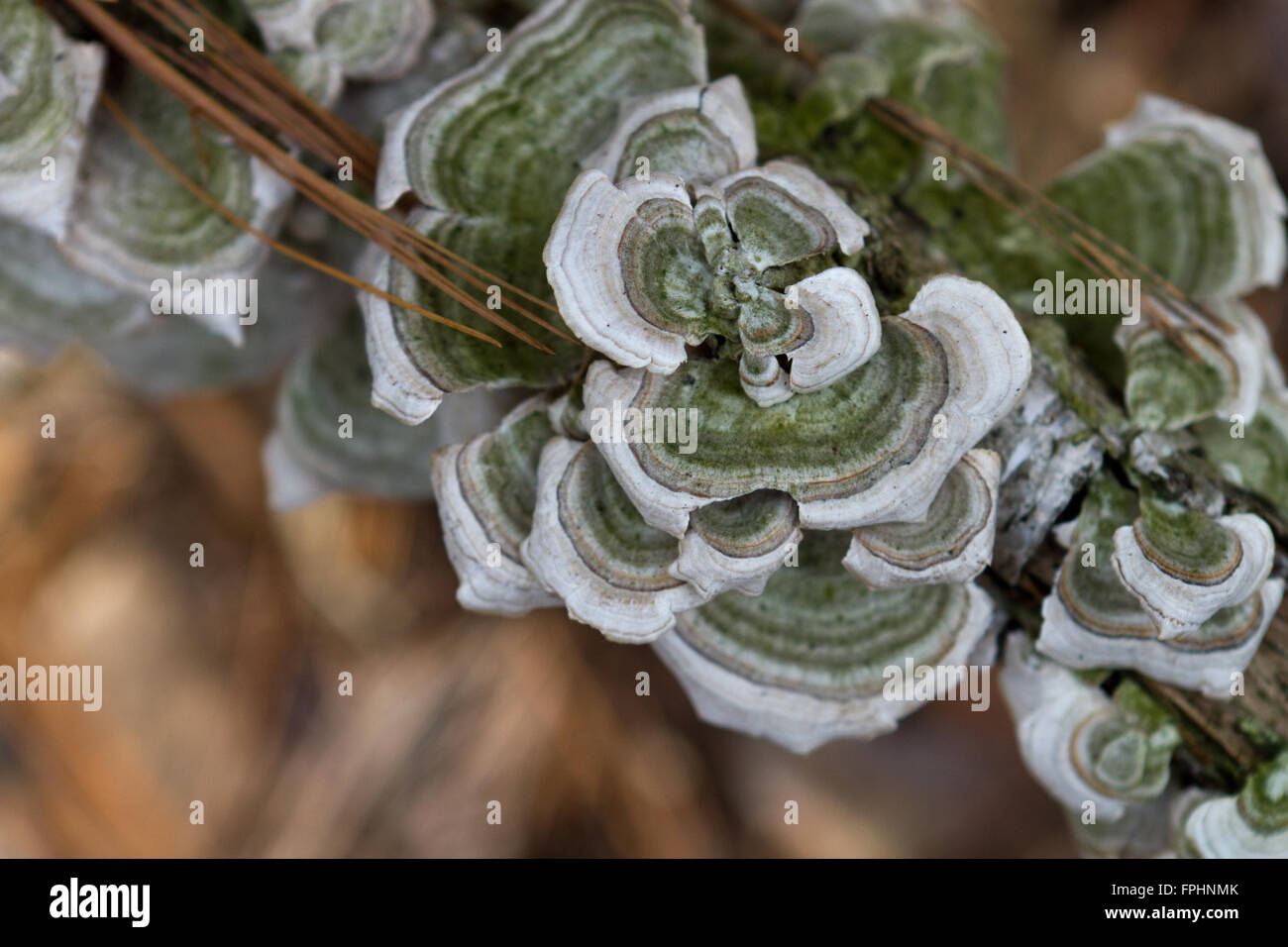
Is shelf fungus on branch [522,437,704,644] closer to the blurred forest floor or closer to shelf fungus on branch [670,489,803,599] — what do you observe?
shelf fungus on branch [670,489,803,599]

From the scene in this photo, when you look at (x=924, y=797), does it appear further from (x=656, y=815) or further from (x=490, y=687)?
(x=490, y=687)

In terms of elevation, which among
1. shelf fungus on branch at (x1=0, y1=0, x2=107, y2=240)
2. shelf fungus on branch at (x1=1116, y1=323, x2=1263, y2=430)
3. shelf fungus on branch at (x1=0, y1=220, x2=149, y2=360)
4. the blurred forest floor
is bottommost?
the blurred forest floor

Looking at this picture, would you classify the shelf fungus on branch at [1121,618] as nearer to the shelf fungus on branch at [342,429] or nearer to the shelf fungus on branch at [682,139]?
the shelf fungus on branch at [682,139]

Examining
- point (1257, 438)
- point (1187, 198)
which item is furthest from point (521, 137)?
point (1257, 438)

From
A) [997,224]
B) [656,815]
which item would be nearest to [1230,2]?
[997,224]

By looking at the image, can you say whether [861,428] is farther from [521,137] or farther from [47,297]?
[47,297]

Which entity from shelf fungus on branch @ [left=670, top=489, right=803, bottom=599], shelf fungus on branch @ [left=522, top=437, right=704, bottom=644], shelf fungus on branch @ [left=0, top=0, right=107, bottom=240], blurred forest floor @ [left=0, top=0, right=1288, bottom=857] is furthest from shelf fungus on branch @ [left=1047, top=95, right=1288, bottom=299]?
shelf fungus on branch @ [left=0, top=0, right=107, bottom=240]
